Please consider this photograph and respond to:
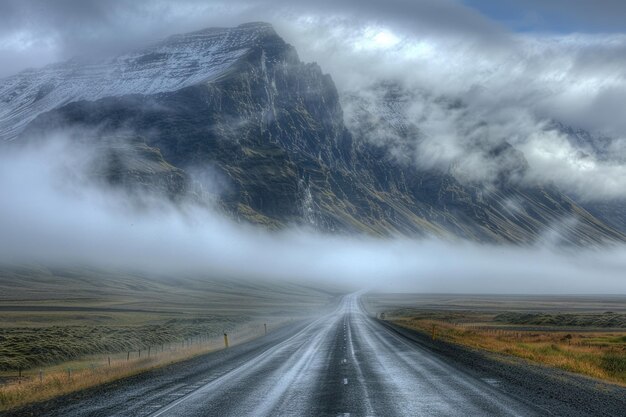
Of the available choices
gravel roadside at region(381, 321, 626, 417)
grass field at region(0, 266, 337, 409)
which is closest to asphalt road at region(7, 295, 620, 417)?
gravel roadside at region(381, 321, 626, 417)

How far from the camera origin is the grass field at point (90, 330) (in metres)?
31.8

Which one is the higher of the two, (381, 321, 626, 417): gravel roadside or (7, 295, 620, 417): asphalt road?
(7, 295, 620, 417): asphalt road

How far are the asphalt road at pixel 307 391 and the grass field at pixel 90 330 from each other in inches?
132

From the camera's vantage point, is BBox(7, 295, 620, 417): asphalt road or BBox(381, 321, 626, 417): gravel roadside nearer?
BBox(7, 295, 620, 417): asphalt road

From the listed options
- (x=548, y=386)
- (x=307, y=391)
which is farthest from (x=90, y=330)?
(x=548, y=386)

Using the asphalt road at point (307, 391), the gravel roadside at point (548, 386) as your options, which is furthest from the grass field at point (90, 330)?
the gravel roadside at point (548, 386)

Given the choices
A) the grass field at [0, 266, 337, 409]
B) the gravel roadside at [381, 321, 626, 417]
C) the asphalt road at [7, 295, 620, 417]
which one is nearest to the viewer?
the asphalt road at [7, 295, 620, 417]

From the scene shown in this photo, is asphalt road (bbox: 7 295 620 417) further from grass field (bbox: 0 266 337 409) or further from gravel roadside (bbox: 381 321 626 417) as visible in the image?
grass field (bbox: 0 266 337 409)

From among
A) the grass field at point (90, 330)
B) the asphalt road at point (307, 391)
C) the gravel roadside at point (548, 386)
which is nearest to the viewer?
the asphalt road at point (307, 391)

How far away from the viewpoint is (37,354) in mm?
45469

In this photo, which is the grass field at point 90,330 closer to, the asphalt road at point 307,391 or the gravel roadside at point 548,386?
the asphalt road at point 307,391

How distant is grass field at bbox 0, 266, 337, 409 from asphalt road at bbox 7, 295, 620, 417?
132 inches

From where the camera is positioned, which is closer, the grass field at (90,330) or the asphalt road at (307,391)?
the asphalt road at (307,391)

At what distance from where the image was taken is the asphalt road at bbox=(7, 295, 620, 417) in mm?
17969
